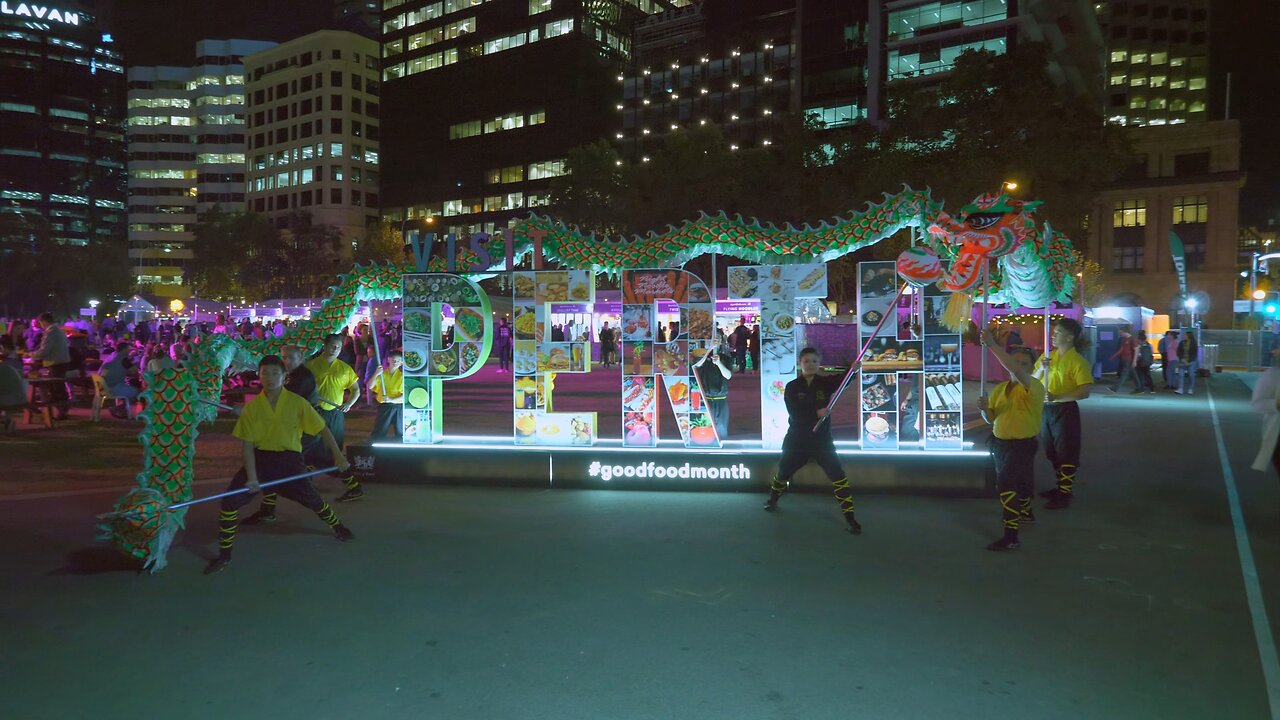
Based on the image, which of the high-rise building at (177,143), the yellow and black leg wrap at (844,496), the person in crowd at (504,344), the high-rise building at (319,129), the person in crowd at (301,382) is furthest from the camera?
the high-rise building at (177,143)

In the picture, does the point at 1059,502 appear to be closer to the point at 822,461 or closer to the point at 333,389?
the point at 822,461

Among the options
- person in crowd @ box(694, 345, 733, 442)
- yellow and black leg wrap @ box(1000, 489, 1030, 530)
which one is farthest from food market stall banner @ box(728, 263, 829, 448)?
yellow and black leg wrap @ box(1000, 489, 1030, 530)

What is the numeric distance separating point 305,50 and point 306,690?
340ft

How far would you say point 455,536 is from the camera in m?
7.13

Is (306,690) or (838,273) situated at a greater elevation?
(838,273)

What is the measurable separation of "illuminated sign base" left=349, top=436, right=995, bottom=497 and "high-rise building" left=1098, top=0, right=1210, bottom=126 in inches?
4186

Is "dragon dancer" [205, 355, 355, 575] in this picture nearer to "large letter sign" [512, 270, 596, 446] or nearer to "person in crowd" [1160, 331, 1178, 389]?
"large letter sign" [512, 270, 596, 446]

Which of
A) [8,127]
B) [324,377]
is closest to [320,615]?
[324,377]

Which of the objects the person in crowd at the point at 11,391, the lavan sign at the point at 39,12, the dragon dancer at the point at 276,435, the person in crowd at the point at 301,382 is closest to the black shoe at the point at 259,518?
the person in crowd at the point at 301,382

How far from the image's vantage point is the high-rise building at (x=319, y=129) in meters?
90.3

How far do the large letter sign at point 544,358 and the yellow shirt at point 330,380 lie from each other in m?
2.02

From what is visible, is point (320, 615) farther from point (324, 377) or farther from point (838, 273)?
point (838, 273)

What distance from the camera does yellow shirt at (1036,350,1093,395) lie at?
8.10 metres

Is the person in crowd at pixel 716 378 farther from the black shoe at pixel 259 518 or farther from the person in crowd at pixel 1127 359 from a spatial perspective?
the person in crowd at pixel 1127 359
